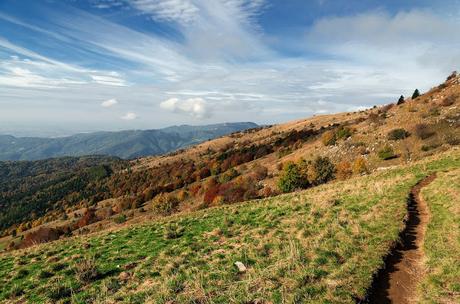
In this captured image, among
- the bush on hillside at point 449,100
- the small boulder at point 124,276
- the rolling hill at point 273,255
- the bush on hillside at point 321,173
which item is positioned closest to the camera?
the rolling hill at point 273,255

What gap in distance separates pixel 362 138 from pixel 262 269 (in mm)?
51966

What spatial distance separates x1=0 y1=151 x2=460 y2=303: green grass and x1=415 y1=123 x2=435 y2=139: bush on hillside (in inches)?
1102

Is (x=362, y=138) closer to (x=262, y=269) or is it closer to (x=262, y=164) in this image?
(x=262, y=164)

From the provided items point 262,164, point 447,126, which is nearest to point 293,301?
point 447,126

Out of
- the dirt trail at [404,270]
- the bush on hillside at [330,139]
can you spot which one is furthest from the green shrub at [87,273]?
the bush on hillside at [330,139]

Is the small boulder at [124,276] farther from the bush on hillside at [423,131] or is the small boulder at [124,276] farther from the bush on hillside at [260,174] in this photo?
the bush on hillside at [260,174]

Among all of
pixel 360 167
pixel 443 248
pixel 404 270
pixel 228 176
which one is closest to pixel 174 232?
pixel 404 270

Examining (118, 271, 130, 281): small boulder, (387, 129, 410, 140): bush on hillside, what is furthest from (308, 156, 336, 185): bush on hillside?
(118, 271, 130, 281): small boulder

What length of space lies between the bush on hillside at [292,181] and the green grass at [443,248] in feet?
85.1

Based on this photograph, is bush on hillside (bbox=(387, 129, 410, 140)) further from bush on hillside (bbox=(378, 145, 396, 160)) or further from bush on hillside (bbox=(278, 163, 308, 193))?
bush on hillside (bbox=(278, 163, 308, 193))

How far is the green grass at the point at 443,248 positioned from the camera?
978 centimetres

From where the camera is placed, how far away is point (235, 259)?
14.4 metres

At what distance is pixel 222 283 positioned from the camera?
11930mm

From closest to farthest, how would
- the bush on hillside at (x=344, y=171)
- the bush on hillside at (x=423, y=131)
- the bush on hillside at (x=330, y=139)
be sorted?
the bush on hillside at (x=344, y=171), the bush on hillside at (x=423, y=131), the bush on hillside at (x=330, y=139)
